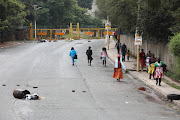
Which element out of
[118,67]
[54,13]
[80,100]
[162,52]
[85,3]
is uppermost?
[85,3]

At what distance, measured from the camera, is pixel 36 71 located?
77.4ft

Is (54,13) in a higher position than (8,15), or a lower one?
higher

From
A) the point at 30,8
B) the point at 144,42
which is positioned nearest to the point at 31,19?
the point at 30,8

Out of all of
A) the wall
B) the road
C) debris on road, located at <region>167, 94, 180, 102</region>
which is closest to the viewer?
the road

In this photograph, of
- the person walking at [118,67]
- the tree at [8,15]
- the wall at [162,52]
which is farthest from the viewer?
the tree at [8,15]

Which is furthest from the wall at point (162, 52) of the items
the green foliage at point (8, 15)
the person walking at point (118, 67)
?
the green foliage at point (8, 15)

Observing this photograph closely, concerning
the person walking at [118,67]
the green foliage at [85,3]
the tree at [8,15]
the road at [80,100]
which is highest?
the green foliage at [85,3]

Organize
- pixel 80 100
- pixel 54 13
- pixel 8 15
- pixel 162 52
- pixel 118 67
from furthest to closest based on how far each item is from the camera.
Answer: pixel 54 13 → pixel 8 15 → pixel 162 52 → pixel 118 67 → pixel 80 100

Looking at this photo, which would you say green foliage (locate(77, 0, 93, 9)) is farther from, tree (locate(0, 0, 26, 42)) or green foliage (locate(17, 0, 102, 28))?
tree (locate(0, 0, 26, 42))

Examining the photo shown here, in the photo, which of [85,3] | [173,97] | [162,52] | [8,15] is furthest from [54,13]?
[173,97]

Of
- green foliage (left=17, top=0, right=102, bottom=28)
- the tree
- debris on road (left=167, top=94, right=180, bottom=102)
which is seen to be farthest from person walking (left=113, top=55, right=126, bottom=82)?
green foliage (left=17, top=0, right=102, bottom=28)

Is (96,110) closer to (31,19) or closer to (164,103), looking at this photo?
(164,103)

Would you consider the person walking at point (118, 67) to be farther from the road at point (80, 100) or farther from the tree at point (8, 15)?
the tree at point (8, 15)

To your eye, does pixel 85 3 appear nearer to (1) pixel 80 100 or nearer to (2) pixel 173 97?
(2) pixel 173 97
